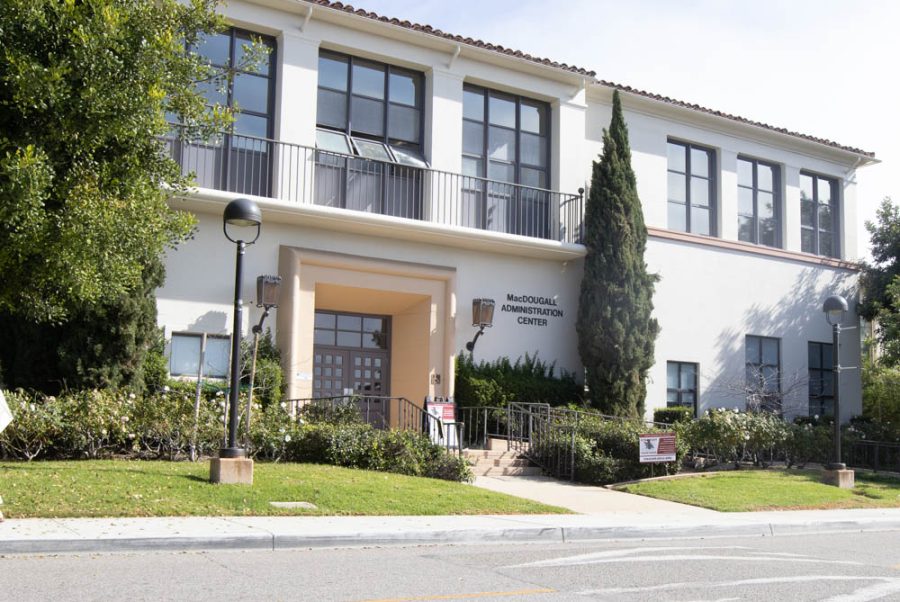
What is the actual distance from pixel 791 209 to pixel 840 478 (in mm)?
10481

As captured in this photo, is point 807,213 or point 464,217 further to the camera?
point 807,213

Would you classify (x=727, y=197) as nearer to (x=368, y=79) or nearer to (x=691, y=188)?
(x=691, y=188)

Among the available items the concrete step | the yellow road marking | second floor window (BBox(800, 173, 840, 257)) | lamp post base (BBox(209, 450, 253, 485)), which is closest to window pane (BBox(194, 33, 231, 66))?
the concrete step

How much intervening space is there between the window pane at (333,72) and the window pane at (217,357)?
19.9 ft

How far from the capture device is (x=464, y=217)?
21.1m

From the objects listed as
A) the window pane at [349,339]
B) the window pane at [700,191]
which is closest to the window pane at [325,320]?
the window pane at [349,339]

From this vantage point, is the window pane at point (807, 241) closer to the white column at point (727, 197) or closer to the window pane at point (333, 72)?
the white column at point (727, 197)

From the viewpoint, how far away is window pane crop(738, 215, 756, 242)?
83.3ft

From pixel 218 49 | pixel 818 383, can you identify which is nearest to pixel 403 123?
pixel 218 49

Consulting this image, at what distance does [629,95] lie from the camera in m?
23.1

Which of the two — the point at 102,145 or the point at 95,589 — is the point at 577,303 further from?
the point at 95,589

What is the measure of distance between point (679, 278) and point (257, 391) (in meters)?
11.4

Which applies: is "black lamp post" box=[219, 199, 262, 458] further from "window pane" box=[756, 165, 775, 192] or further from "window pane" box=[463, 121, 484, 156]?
"window pane" box=[756, 165, 775, 192]

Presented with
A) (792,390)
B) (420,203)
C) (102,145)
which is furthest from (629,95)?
(102,145)
